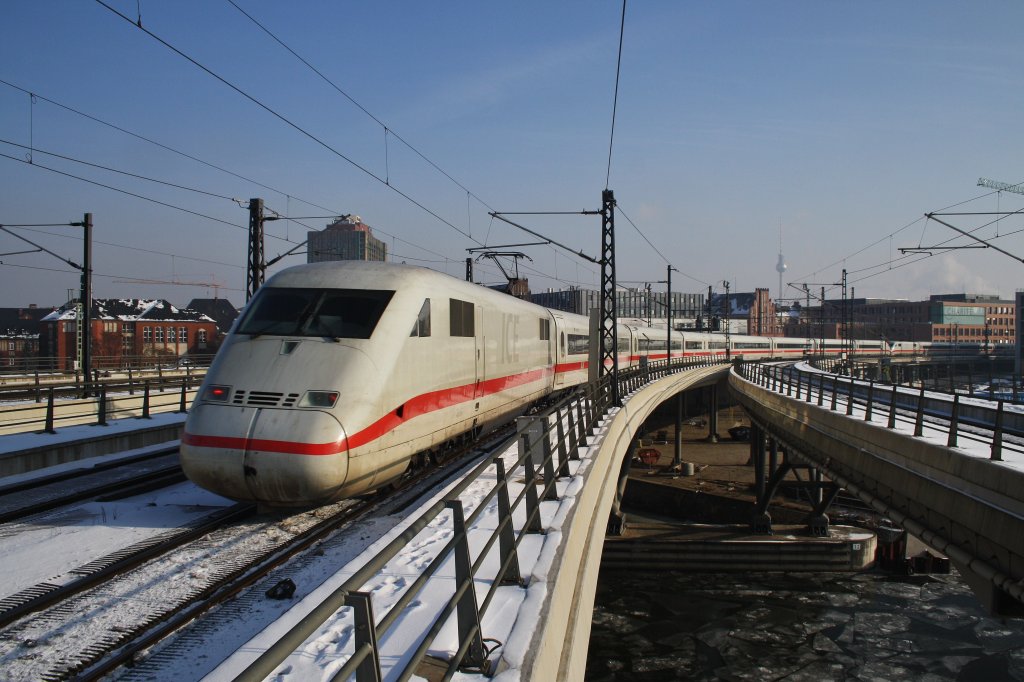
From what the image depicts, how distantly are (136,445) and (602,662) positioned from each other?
46.7ft

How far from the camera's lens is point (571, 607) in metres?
6.04

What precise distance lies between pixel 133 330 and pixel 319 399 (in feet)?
276

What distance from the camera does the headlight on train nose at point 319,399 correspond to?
27.2 feet

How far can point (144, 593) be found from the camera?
6.19m

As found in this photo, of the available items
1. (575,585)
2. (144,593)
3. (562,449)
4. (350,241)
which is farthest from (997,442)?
(350,241)

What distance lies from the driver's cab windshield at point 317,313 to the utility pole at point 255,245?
11.6 meters

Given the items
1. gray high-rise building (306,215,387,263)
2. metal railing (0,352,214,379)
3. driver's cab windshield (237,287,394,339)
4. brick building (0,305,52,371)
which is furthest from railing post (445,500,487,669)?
brick building (0,305,52,371)

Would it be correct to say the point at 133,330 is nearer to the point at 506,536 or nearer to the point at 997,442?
the point at 997,442

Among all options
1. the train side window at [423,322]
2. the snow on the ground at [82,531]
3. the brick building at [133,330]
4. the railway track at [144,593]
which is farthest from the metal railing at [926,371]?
the brick building at [133,330]

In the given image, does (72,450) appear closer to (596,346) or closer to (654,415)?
(596,346)

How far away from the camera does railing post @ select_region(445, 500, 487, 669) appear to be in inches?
149

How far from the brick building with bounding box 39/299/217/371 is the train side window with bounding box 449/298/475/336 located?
7246 cm

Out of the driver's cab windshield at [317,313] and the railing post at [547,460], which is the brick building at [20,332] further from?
the railing post at [547,460]

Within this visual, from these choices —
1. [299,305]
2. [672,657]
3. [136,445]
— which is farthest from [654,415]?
[299,305]
